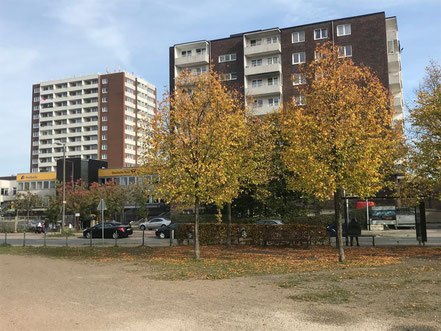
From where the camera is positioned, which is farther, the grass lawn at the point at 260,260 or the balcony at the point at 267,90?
the balcony at the point at 267,90

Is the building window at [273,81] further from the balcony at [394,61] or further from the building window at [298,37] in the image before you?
the balcony at [394,61]

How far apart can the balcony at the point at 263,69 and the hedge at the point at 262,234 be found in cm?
3501

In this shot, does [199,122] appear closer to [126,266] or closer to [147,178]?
[147,178]

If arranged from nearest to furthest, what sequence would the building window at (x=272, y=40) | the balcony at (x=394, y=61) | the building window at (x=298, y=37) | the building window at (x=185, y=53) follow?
the balcony at (x=394, y=61), the building window at (x=298, y=37), the building window at (x=272, y=40), the building window at (x=185, y=53)

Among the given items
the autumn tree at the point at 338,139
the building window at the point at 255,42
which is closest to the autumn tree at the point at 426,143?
the autumn tree at the point at 338,139

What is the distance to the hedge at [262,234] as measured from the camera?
1998cm

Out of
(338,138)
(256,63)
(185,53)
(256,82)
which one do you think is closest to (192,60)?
(185,53)

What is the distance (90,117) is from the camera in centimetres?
10312

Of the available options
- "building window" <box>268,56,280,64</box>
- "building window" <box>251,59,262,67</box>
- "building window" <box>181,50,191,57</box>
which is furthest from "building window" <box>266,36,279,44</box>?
"building window" <box>181,50,191,57</box>

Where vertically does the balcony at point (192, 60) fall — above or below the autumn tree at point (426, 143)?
above

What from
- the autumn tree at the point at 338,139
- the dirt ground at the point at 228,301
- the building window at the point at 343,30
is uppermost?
the building window at the point at 343,30

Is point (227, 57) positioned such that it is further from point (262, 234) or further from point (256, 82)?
point (262, 234)

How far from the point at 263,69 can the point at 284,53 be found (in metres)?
3.62

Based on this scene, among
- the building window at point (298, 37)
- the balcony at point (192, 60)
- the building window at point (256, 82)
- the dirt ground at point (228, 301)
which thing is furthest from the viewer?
the balcony at point (192, 60)
